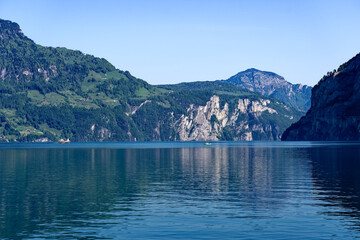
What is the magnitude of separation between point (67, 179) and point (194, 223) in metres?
46.3

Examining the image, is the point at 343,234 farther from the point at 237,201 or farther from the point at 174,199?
the point at 174,199

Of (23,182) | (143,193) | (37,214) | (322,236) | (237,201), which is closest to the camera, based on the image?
(322,236)

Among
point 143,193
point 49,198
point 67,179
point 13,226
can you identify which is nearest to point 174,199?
point 143,193

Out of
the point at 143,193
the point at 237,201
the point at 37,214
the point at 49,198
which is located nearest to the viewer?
the point at 37,214

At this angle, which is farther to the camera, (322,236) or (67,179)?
(67,179)

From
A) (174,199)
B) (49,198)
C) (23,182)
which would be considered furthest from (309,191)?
(23,182)

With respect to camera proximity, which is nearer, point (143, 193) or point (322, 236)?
point (322, 236)

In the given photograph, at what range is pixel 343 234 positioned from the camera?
40.1m

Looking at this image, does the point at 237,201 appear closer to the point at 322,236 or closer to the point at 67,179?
the point at 322,236

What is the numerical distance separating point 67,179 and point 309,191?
136 ft

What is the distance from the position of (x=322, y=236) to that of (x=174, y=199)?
78.6 ft

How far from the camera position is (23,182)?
81.3m

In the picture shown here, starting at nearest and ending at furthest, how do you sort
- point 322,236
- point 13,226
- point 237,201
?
point 322,236, point 13,226, point 237,201

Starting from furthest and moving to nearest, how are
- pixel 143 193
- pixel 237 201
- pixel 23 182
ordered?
pixel 23 182 → pixel 143 193 → pixel 237 201
